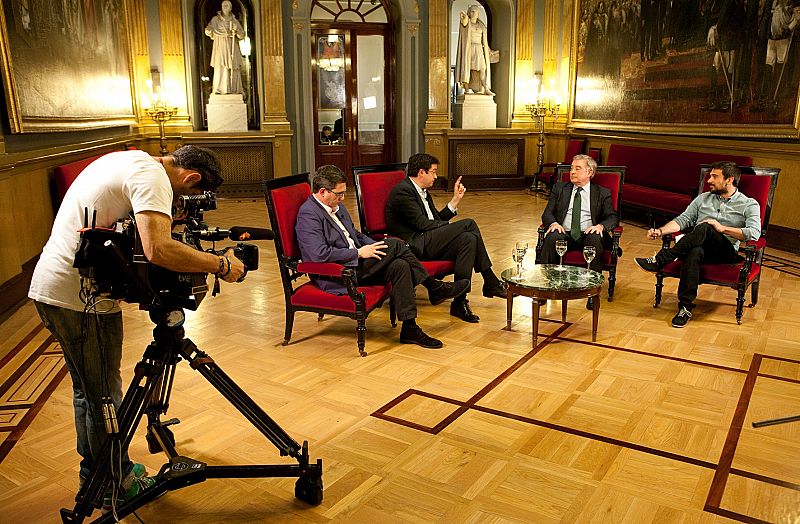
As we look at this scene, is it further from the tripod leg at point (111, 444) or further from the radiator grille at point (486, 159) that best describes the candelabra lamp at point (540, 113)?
the tripod leg at point (111, 444)

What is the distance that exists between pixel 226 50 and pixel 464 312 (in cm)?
775

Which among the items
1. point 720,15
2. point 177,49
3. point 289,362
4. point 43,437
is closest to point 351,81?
point 177,49

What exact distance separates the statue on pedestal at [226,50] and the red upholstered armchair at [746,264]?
8052 mm

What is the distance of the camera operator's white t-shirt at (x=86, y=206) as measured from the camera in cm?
200

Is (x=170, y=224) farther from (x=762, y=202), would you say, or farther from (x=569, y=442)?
(x=762, y=202)

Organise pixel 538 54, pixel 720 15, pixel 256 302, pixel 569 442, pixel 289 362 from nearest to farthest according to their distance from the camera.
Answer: pixel 569 442, pixel 289 362, pixel 256 302, pixel 720 15, pixel 538 54

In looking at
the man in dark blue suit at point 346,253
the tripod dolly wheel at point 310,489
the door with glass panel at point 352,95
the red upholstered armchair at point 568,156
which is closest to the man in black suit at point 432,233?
the man in dark blue suit at point 346,253

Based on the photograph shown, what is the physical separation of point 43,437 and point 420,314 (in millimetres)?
2498

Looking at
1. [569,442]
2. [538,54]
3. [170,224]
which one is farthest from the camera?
[538,54]

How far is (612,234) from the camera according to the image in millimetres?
4832

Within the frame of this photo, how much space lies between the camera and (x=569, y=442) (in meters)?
2.88

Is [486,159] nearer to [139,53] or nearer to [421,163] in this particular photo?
[139,53]

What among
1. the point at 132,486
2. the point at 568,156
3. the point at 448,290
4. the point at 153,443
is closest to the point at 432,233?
the point at 448,290

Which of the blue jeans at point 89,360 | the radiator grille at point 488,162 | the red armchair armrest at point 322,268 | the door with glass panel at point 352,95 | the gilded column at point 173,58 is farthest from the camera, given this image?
the door with glass panel at point 352,95
